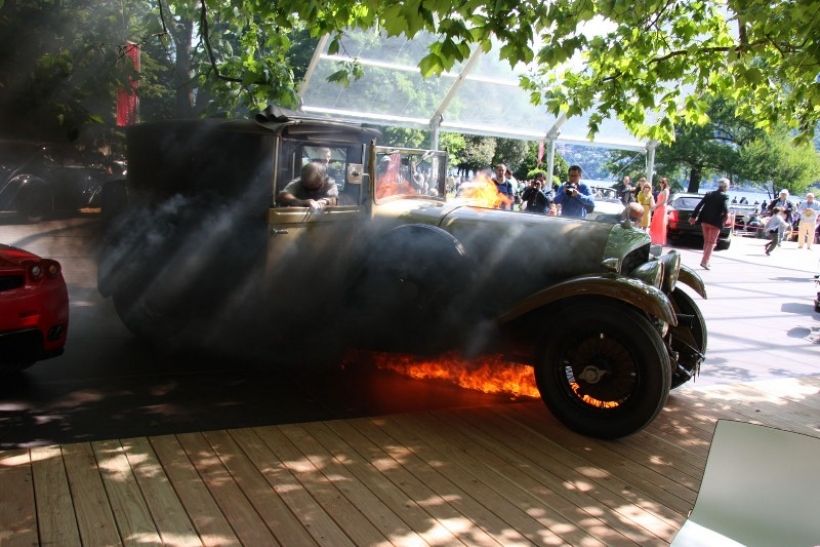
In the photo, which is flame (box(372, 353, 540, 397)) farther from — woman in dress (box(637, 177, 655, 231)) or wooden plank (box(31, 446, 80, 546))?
woman in dress (box(637, 177, 655, 231))

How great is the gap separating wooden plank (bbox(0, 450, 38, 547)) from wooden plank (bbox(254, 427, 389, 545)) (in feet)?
3.88

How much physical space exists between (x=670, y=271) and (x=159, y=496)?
378cm

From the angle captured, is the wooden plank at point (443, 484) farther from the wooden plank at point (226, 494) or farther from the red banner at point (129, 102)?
the red banner at point (129, 102)

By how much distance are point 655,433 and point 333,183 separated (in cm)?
301

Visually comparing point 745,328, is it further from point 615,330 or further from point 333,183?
point 333,183

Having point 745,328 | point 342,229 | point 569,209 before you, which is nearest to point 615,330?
point 342,229

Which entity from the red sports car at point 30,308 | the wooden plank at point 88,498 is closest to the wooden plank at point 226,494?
the wooden plank at point 88,498

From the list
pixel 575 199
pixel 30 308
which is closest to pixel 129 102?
pixel 575 199

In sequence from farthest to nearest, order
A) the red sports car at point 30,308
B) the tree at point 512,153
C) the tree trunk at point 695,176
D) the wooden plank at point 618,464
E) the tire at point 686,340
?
the tree trunk at point 695,176 → the tree at point 512,153 → the tire at point 686,340 → the red sports car at point 30,308 → the wooden plank at point 618,464

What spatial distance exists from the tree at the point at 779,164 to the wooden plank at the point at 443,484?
45498 millimetres

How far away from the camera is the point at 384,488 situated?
3346 millimetres

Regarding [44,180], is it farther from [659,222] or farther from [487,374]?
[659,222]

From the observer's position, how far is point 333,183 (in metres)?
5.34

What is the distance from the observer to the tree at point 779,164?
43812mm
